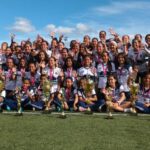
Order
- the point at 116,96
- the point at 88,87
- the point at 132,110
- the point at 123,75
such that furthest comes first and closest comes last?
the point at 123,75, the point at 116,96, the point at 88,87, the point at 132,110

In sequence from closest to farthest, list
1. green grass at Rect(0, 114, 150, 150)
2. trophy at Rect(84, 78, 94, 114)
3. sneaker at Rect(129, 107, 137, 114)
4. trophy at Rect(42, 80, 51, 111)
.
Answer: green grass at Rect(0, 114, 150, 150)
sneaker at Rect(129, 107, 137, 114)
trophy at Rect(42, 80, 51, 111)
trophy at Rect(84, 78, 94, 114)

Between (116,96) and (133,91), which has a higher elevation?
(133,91)

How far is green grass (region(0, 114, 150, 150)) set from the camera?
224 inches

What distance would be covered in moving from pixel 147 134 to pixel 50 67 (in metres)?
5.13

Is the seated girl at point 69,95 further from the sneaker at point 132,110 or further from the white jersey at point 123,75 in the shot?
the sneaker at point 132,110

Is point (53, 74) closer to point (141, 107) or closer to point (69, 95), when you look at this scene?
point (69, 95)

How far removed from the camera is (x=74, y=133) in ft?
21.9

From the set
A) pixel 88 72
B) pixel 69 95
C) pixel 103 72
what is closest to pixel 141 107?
pixel 103 72

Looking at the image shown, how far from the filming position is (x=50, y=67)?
1112 centimetres

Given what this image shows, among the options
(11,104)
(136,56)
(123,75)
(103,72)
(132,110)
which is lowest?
(132,110)

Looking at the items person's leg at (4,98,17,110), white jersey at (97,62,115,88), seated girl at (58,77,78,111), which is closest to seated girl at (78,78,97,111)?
seated girl at (58,77,78,111)

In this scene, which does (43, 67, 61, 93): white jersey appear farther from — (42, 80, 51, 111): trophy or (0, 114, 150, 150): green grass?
(0, 114, 150, 150): green grass

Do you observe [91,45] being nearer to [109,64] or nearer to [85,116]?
[109,64]

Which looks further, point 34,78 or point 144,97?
point 34,78
